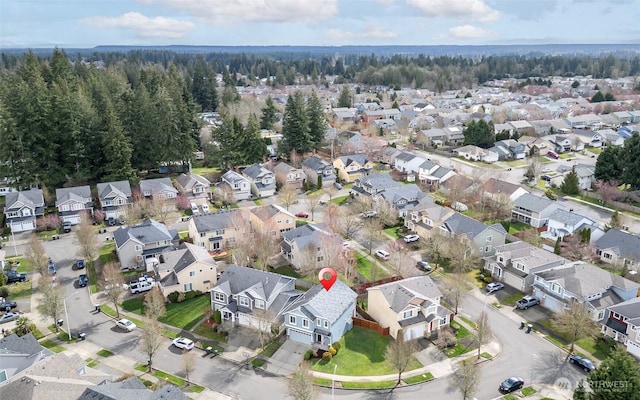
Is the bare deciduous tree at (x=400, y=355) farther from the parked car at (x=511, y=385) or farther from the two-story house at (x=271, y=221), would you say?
the two-story house at (x=271, y=221)

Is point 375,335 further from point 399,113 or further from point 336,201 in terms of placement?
point 399,113

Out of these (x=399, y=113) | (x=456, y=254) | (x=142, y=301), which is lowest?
(x=142, y=301)

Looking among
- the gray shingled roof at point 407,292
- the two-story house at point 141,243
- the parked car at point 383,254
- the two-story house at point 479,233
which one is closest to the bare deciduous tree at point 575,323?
the gray shingled roof at point 407,292

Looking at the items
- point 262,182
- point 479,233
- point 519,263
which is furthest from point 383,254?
point 262,182

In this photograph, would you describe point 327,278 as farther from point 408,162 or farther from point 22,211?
point 408,162

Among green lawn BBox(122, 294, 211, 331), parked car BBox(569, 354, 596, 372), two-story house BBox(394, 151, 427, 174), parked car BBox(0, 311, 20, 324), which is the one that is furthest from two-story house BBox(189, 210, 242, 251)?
two-story house BBox(394, 151, 427, 174)

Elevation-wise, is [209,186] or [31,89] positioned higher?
[31,89]

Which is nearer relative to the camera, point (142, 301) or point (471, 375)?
point (471, 375)

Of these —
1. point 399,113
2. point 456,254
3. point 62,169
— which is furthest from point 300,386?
point 399,113
